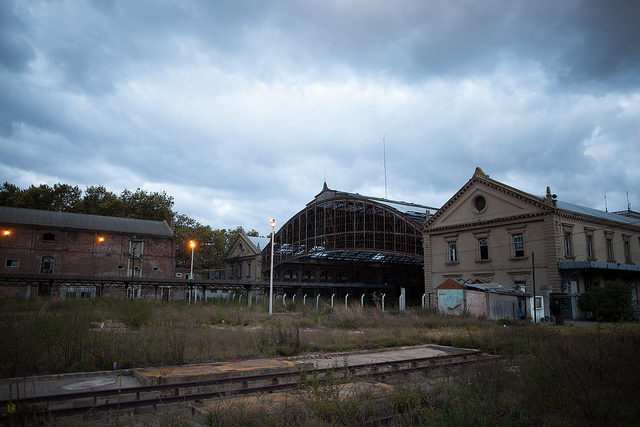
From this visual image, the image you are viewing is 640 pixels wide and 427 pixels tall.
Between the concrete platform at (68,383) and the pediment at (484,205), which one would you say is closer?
the concrete platform at (68,383)

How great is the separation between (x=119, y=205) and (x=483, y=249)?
53602 mm

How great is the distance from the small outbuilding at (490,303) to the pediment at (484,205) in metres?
7.42

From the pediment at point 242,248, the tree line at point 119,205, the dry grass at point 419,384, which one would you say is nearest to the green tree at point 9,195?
the tree line at point 119,205

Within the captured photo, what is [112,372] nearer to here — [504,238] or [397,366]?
[397,366]

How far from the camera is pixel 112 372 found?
11.4m

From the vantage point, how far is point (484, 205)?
3675 centimetres

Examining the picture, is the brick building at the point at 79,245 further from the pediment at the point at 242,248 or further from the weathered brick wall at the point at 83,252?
the pediment at the point at 242,248

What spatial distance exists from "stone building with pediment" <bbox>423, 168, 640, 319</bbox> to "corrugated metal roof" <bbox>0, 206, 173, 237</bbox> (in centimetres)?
3608

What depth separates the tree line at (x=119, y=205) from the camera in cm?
6212

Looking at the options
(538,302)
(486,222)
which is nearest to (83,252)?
(486,222)

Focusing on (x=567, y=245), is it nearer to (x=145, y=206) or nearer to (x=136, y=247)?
(x=136, y=247)

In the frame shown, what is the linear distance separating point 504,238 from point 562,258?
4506 millimetres

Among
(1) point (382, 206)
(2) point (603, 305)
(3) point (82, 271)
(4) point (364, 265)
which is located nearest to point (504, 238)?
(2) point (603, 305)

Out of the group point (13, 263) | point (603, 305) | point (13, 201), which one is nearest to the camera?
point (603, 305)
